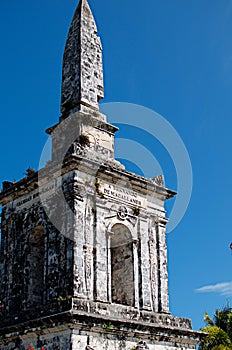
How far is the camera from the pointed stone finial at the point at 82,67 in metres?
17.1

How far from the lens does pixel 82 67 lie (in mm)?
17297

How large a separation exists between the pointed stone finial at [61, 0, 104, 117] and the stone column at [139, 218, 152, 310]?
4033 mm

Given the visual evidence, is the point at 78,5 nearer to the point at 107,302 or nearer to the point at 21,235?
the point at 21,235

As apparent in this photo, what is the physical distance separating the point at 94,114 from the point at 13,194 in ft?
11.7

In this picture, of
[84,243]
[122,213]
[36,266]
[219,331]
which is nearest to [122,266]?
[122,213]

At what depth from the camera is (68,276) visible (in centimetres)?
1416

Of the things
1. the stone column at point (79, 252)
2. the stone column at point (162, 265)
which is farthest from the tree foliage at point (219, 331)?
the stone column at point (79, 252)

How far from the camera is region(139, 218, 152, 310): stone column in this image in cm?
1570

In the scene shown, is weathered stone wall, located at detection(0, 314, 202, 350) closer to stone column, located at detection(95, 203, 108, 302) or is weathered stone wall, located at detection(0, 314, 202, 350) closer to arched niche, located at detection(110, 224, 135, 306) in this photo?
stone column, located at detection(95, 203, 108, 302)

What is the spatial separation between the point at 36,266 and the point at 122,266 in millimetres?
2566

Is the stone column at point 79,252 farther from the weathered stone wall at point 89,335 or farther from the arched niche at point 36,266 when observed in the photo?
the arched niche at point 36,266

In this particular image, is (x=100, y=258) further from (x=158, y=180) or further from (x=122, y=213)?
(x=158, y=180)

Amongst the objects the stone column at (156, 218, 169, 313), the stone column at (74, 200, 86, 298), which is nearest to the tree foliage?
the stone column at (156, 218, 169, 313)

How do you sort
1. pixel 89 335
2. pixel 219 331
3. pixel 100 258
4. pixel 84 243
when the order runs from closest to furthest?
pixel 89 335 < pixel 84 243 < pixel 100 258 < pixel 219 331
